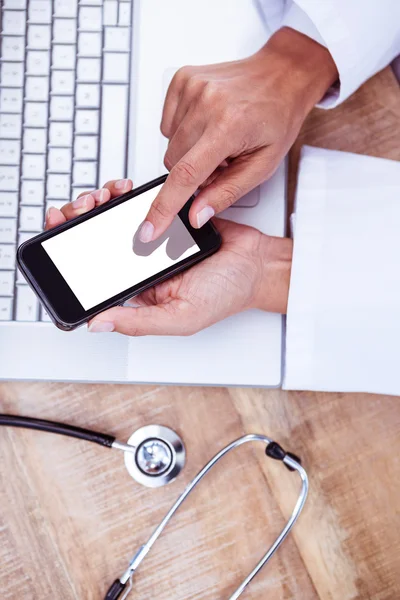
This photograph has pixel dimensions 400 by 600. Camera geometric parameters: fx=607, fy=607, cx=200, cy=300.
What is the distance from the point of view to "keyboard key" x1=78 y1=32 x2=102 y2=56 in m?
0.50

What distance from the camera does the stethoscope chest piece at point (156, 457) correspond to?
510 mm

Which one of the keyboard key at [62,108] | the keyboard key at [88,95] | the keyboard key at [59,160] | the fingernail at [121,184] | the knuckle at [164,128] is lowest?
the fingernail at [121,184]

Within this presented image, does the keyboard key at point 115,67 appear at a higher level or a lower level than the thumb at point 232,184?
higher

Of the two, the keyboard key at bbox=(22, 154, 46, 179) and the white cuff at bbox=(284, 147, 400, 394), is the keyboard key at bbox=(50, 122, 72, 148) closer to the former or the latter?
the keyboard key at bbox=(22, 154, 46, 179)

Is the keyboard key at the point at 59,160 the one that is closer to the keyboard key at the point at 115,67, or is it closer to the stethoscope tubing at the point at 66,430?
the keyboard key at the point at 115,67

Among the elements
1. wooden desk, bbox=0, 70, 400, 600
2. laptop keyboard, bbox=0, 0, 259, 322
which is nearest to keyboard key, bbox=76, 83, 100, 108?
laptop keyboard, bbox=0, 0, 259, 322

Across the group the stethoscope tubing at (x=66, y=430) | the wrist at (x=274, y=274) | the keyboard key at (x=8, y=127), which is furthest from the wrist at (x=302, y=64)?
the stethoscope tubing at (x=66, y=430)

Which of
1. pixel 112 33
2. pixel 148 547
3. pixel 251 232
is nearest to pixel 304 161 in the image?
pixel 251 232

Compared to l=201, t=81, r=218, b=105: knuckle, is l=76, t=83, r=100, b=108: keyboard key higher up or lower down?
lower down

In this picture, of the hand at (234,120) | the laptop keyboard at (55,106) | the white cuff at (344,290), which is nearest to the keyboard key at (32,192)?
the laptop keyboard at (55,106)

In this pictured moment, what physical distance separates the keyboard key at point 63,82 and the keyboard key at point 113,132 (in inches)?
1.1

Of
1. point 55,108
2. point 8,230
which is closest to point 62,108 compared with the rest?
point 55,108

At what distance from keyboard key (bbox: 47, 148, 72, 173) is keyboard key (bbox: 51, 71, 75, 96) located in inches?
1.9

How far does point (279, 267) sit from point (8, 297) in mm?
226
